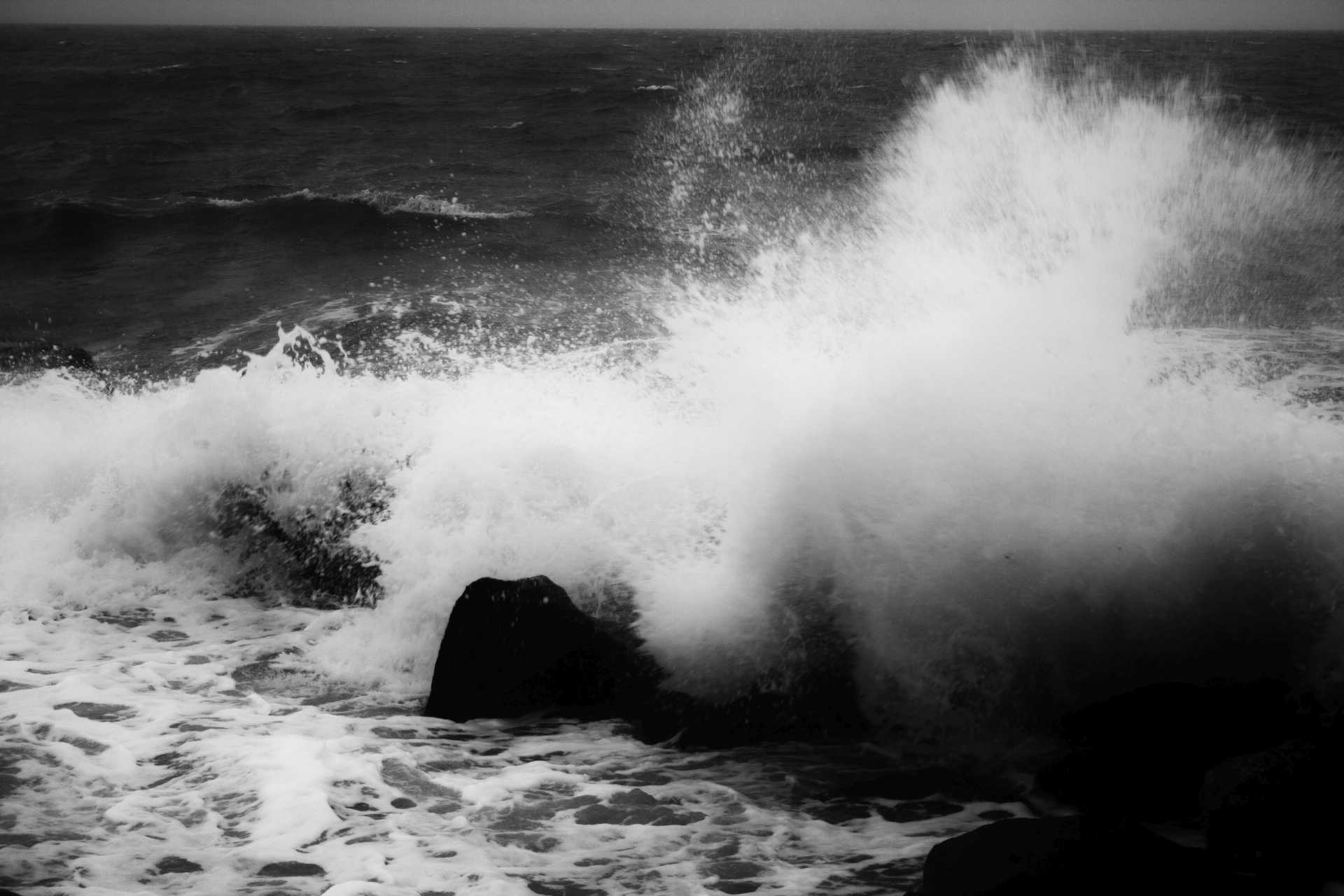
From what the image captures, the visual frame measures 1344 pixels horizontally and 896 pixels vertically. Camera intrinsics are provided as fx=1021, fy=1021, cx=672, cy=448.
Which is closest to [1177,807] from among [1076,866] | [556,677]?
[1076,866]

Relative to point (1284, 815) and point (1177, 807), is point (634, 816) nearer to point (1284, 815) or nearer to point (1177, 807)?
point (1177, 807)

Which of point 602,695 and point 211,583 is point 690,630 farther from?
point 211,583

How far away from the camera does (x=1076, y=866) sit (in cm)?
295

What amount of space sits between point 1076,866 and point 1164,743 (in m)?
1.31

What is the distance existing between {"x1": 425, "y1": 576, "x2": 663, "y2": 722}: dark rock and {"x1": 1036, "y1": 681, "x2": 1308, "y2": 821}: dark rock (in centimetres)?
199

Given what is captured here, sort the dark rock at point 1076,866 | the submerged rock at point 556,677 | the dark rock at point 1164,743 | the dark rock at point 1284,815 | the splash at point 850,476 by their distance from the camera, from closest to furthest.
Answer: the dark rock at point 1076,866 < the dark rock at point 1284,815 < the dark rock at point 1164,743 < the splash at point 850,476 < the submerged rock at point 556,677

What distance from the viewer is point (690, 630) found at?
5.18 meters

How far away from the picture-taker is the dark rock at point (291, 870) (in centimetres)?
371

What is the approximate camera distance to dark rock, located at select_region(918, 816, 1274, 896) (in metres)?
2.92

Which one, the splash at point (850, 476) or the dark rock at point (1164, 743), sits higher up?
the splash at point (850, 476)

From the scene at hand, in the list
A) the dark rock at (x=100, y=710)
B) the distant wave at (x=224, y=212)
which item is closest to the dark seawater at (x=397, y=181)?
the distant wave at (x=224, y=212)

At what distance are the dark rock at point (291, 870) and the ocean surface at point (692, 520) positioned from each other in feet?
0.05

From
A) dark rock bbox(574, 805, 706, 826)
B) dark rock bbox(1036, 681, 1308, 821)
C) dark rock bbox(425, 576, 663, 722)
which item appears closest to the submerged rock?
dark rock bbox(425, 576, 663, 722)

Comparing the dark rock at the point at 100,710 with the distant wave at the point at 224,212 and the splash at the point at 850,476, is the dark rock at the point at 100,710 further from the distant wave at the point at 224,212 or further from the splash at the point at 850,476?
the distant wave at the point at 224,212
